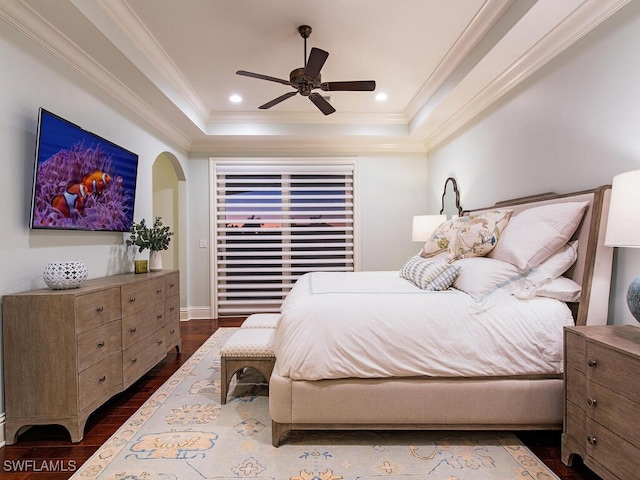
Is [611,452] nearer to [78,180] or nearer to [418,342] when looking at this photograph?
[418,342]

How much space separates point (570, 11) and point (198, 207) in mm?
4433

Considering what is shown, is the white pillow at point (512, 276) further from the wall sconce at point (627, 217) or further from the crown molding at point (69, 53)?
the crown molding at point (69, 53)

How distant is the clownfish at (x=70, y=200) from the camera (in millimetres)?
2184

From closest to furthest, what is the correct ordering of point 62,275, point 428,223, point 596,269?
1. point 596,269
2. point 62,275
3. point 428,223

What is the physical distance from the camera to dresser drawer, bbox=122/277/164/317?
Result: 2.36m

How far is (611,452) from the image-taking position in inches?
53.5

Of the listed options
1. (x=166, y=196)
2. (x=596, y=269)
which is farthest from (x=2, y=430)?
(x=166, y=196)

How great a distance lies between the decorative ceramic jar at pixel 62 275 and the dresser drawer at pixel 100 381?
0.53 m

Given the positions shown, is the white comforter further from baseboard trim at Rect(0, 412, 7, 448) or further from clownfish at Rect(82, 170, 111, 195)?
clownfish at Rect(82, 170, 111, 195)

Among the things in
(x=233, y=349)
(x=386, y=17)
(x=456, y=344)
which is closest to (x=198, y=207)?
(x=233, y=349)

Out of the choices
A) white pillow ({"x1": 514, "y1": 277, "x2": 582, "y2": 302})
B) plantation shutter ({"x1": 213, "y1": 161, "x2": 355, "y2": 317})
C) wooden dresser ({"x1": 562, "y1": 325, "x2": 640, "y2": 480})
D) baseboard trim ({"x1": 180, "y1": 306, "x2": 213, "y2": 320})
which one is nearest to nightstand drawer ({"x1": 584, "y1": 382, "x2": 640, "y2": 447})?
wooden dresser ({"x1": 562, "y1": 325, "x2": 640, "y2": 480})

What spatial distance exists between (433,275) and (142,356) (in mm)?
2305

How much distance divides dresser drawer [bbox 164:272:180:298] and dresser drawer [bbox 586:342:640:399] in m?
3.07

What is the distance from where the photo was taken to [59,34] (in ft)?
7.05
